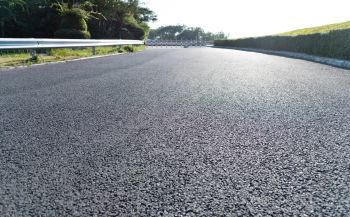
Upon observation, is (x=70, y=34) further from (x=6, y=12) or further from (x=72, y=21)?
(x=6, y=12)

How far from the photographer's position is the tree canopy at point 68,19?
25062mm

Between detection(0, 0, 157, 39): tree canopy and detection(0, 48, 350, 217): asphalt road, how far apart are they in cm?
2091

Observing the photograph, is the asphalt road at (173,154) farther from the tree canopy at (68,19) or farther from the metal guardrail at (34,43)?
the tree canopy at (68,19)

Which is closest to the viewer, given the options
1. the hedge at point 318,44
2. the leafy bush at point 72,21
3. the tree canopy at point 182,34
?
the hedge at point 318,44

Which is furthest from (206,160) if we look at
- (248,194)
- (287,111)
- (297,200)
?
(287,111)

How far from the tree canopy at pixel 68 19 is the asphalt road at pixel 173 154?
2091cm

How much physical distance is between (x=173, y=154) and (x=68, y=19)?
2500 cm

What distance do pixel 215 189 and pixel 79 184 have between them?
2.98ft

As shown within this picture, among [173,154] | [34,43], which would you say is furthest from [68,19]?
[173,154]

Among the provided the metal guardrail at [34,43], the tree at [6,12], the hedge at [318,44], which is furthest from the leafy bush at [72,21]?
the hedge at [318,44]

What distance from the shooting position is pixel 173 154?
272 centimetres

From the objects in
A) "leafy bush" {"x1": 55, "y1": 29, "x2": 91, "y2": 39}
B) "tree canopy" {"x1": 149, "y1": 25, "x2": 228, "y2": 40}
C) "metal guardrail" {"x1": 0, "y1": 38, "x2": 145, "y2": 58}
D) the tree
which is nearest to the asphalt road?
"metal guardrail" {"x1": 0, "y1": 38, "x2": 145, "y2": 58}

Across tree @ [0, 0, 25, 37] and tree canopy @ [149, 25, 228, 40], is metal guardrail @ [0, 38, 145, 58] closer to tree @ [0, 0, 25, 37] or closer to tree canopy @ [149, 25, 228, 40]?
tree @ [0, 0, 25, 37]

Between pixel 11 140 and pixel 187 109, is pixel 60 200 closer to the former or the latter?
pixel 11 140
